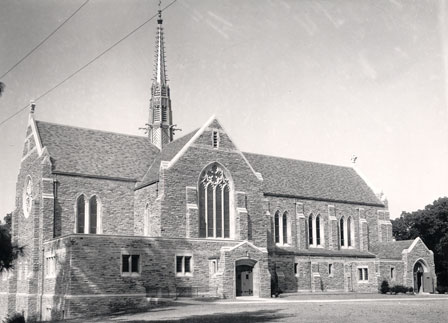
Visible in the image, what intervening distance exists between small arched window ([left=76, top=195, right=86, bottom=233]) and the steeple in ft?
50.8

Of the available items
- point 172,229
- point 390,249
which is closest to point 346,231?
point 390,249

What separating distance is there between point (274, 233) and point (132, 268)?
19010mm

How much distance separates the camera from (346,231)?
61.6 metres

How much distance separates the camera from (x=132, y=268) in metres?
39.5

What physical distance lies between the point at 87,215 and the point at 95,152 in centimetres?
604

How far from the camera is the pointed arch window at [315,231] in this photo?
58.6m

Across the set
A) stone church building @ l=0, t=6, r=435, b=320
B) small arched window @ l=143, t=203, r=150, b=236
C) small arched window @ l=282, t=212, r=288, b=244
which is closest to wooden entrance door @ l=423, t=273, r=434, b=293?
stone church building @ l=0, t=6, r=435, b=320

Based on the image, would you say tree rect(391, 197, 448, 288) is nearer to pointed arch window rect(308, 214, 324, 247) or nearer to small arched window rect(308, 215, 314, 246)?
pointed arch window rect(308, 214, 324, 247)

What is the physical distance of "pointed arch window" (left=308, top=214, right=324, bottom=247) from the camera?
5859 centimetres

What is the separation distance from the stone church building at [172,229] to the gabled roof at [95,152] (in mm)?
114

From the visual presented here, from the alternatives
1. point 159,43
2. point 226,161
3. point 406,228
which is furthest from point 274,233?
point 406,228

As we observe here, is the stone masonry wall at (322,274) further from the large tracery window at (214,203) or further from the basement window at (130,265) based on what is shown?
the basement window at (130,265)

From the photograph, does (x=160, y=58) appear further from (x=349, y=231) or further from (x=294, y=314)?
(x=294, y=314)

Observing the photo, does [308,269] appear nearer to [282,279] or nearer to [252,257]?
[282,279]
